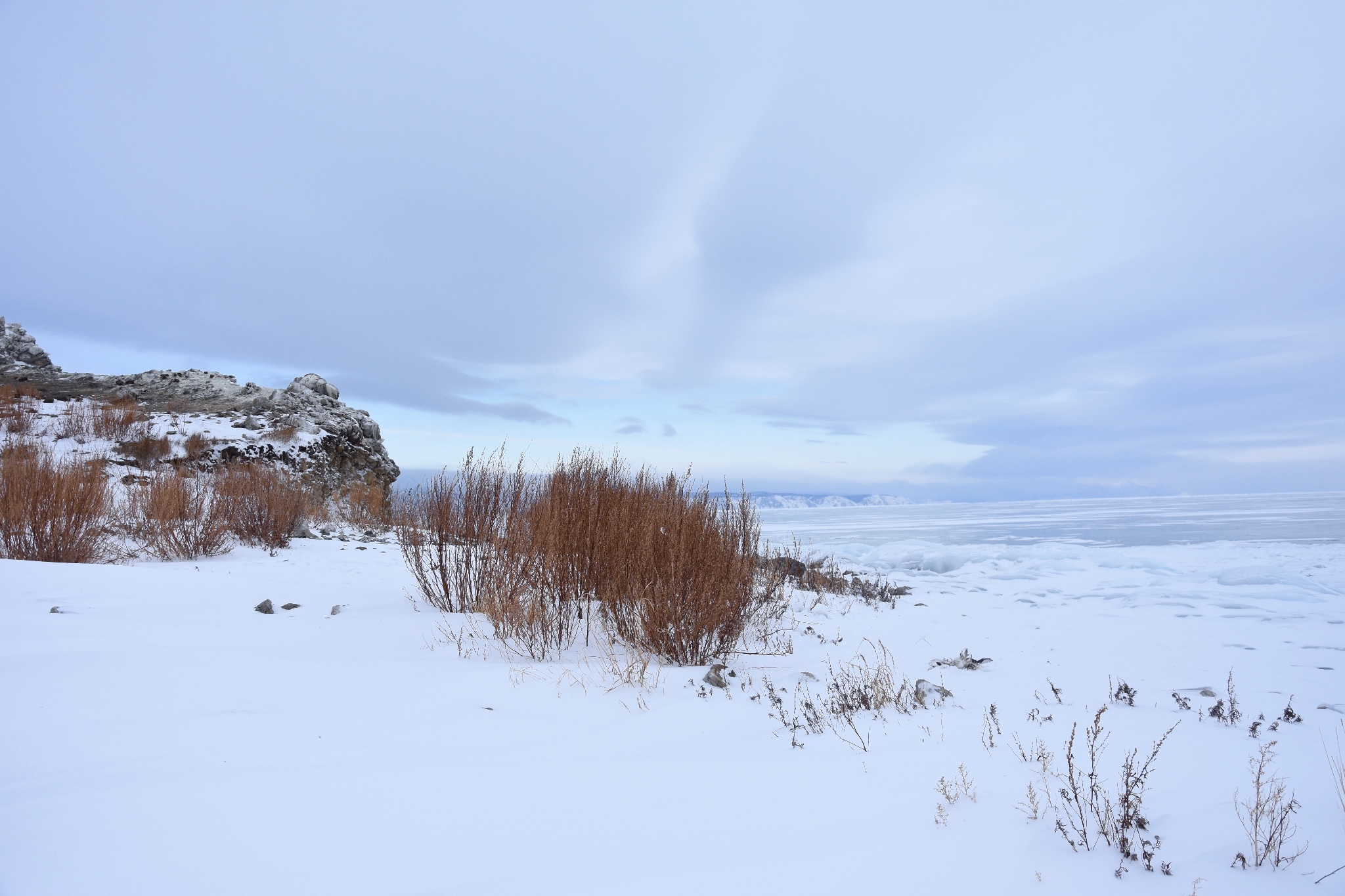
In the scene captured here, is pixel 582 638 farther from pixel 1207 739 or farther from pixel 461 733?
pixel 1207 739

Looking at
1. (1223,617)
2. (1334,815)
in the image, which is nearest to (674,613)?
(1334,815)

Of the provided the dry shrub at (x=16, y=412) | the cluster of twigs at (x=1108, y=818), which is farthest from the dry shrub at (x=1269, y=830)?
the dry shrub at (x=16, y=412)

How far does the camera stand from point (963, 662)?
464 centimetres

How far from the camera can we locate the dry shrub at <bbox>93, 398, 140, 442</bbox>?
12969 mm

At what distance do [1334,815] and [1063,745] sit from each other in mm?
922

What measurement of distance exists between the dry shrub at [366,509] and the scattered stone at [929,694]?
499 inches

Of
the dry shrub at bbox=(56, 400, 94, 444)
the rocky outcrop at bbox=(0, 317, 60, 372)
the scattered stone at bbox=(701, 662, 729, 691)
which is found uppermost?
the rocky outcrop at bbox=(0, 317, 60, 372)

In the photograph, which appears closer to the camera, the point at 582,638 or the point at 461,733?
the point at 461,733

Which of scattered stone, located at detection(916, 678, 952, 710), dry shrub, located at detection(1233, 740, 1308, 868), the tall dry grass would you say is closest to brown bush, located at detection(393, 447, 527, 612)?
the tall dry grass

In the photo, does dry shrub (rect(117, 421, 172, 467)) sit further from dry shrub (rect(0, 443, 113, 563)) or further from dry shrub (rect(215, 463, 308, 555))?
dry shrub (rect(0, 443, 113, 563))

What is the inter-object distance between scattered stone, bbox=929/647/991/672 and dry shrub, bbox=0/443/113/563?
9080 millimetres

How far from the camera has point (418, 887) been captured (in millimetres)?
1701

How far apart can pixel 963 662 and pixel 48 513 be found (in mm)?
9478

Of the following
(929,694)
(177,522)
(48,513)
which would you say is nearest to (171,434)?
(177,522)
